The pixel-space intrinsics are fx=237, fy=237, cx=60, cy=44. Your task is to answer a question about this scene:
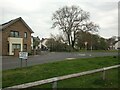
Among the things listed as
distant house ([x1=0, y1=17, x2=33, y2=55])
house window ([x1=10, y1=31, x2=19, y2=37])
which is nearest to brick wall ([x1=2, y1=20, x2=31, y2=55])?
distant house ([x1=0, y1=17, x2=33, y2=55])

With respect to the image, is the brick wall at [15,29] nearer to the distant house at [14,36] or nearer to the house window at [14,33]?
the distant house at [14,36]

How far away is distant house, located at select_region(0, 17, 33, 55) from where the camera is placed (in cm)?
4422

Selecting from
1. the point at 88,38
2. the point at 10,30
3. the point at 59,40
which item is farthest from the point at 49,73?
the point at 59,40

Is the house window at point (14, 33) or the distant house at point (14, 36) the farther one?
the house window at point (14, 33)

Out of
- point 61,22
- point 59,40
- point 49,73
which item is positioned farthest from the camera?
point 59,40

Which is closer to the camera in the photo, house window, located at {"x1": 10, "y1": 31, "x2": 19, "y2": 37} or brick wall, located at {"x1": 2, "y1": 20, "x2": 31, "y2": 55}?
brick wall, located at {"x1": 2, "y1": 20, "x2": 31, "y2": 55}

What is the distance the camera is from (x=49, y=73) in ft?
38.0

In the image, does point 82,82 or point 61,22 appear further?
point 61,22

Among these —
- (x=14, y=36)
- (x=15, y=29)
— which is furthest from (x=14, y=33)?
(x=15, y=29)

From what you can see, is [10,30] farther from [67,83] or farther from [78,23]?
[67,83]

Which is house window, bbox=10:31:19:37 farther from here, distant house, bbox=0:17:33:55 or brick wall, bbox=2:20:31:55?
brick wall, bbox=2:20:31:55

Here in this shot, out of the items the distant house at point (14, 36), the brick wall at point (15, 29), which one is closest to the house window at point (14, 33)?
the distant house at point (14, 36)

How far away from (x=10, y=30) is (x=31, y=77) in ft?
119

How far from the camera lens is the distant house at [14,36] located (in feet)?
145
